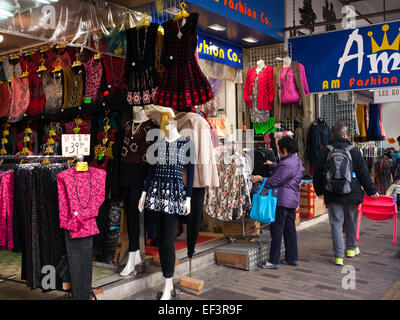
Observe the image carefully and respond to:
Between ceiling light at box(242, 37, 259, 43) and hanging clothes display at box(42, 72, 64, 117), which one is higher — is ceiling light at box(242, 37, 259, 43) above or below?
above

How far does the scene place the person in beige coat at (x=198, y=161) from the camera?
383cm

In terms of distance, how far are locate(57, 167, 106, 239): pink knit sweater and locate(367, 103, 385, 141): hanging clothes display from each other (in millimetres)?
9301

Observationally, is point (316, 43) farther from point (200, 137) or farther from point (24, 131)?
point (24, 131)

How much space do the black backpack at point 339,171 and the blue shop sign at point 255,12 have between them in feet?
7.86

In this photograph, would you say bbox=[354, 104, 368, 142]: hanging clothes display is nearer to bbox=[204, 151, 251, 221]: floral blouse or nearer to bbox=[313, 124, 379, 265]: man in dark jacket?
bbox=[313, 124, 379, 265]: man in dark jacket

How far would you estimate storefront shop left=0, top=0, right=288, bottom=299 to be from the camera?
10.9 feet

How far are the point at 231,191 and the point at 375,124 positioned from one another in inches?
285

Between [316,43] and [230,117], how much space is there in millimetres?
1870

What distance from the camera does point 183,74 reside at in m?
3.97

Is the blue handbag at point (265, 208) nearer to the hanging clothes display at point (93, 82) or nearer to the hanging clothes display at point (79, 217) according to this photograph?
the hanging clothes display at point (79, 217)

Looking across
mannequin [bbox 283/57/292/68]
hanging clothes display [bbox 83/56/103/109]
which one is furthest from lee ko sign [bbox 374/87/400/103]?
hanging clothes display [bbox 83/56/103/109]

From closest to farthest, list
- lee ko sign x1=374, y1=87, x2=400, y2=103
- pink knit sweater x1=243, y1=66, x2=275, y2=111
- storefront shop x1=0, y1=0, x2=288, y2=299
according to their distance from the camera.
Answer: storefront shop x1=0, y1=0, x2=288, y2=299
pink knit sweater x1=243, y1=66, x2=275, y2=111
lee ko sign x1=374, y1=87, x2=400, y2=103

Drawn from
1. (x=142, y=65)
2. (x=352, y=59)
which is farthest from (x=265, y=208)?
(x=352, y=59)

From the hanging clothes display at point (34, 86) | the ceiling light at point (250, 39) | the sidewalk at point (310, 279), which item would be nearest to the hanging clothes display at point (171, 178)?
the sidewalk at point (310, 279)
